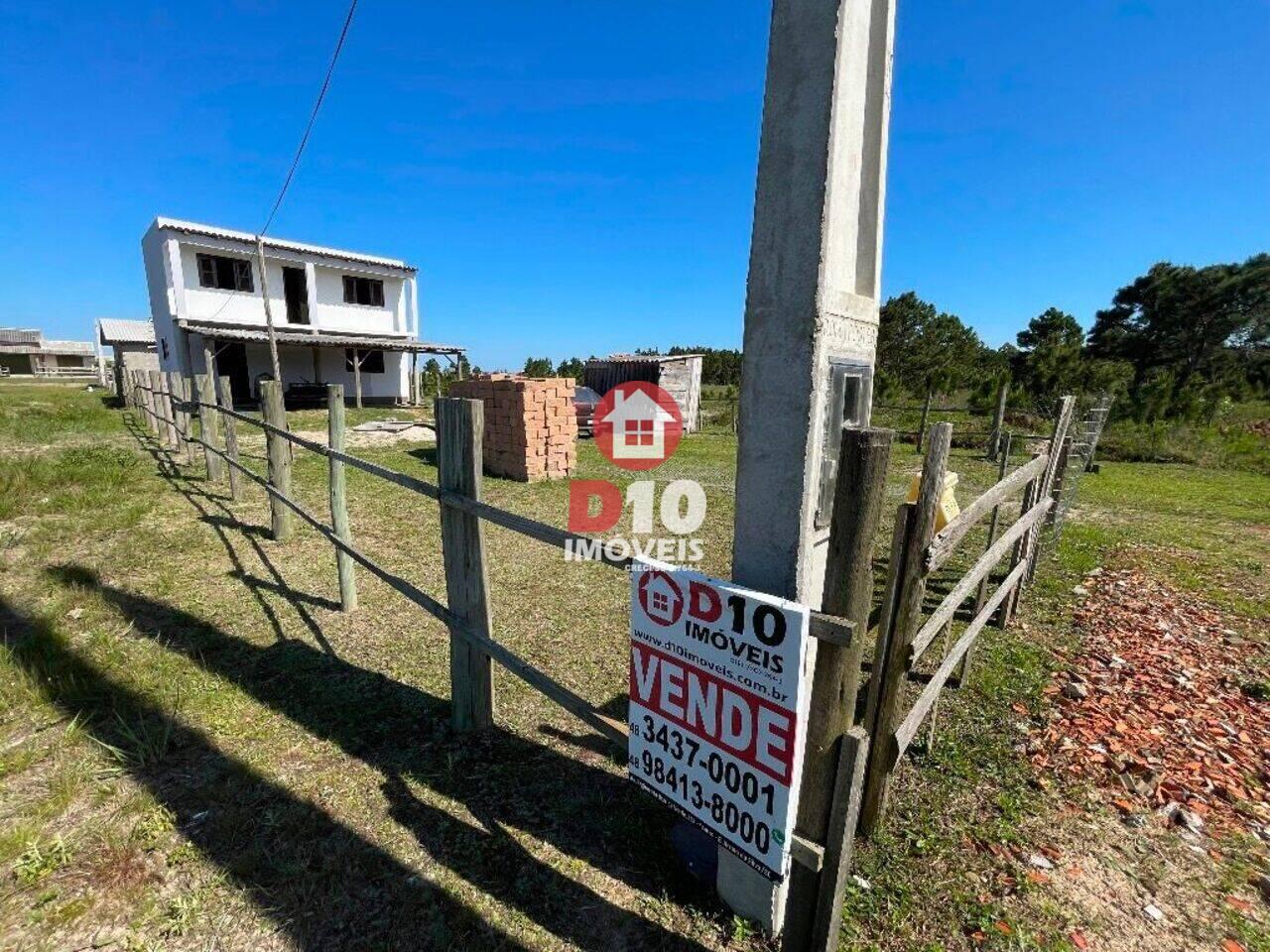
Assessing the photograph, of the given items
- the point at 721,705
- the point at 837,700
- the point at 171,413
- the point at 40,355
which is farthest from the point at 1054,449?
the point at 40,355

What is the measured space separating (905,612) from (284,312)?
82.9 ft

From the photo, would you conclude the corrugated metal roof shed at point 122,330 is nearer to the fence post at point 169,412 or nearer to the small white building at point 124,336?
the small white building at point 124,336

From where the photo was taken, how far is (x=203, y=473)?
30.6ft

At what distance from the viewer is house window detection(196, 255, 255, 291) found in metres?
19.3

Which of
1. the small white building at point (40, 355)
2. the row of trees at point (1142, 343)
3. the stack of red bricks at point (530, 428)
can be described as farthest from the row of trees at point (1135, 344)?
the small white building at point (40, 355)

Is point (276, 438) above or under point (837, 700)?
above

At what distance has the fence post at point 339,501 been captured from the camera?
416 centimetres

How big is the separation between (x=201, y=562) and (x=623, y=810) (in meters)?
5.19

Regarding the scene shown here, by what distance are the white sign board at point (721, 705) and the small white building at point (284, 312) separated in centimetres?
2025

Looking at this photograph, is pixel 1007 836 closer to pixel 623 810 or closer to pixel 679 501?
pixel 623 810

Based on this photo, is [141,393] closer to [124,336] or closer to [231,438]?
[231,438]

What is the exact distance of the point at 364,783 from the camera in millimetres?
2693

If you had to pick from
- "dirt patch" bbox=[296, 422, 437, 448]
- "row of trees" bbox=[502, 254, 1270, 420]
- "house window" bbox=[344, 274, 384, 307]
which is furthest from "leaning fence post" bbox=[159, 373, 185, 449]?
"row of trees" bbox=[502, 254, 1270, 420]

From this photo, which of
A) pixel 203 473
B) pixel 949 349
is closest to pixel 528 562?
pixel 203 473
